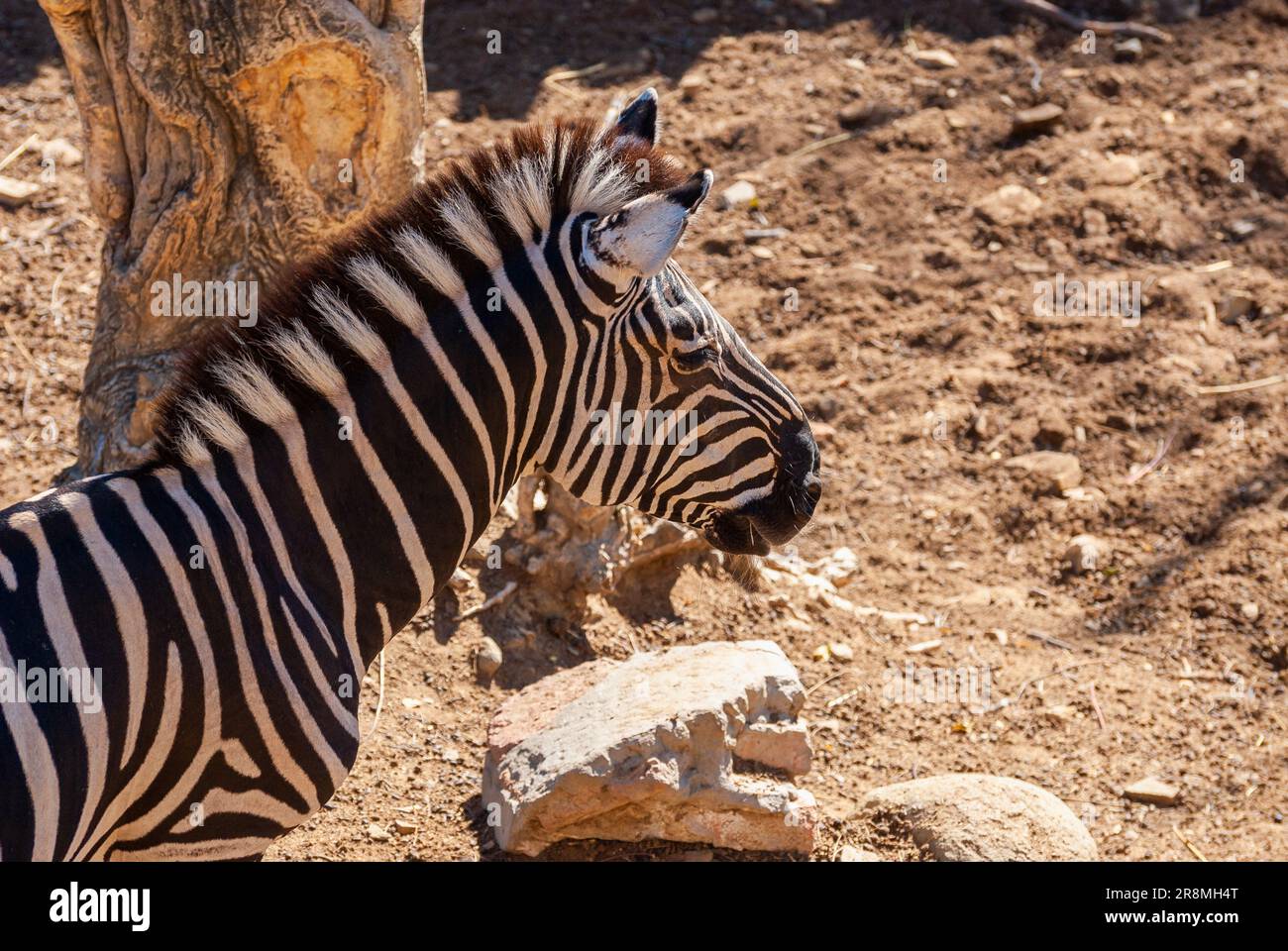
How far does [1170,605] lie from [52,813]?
16.8 feet

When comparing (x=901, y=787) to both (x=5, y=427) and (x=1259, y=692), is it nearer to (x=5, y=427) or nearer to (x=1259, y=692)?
(x=1259, y=692)

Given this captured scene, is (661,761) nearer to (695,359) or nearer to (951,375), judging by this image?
(695,359)

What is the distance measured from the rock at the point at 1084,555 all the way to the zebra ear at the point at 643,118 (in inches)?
142

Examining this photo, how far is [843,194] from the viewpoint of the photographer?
8.55 metres

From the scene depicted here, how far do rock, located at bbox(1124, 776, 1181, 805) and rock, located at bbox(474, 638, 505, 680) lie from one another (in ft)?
8.88

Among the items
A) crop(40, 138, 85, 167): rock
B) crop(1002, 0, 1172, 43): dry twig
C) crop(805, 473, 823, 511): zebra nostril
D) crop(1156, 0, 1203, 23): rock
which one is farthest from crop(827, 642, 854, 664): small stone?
crop(1156, 0, 1203, 23): rock

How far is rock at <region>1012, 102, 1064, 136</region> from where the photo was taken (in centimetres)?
888

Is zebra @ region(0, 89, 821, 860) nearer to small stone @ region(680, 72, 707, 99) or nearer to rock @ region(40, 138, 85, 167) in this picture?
rock @ region(40, 138, 85, 167)

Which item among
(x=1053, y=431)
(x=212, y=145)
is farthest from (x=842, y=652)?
(x=212, y=145)

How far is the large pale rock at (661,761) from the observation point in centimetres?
421

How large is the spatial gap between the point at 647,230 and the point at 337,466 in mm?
1056

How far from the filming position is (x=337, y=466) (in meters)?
3.39

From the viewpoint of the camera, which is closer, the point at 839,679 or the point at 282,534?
the point at 282,534
